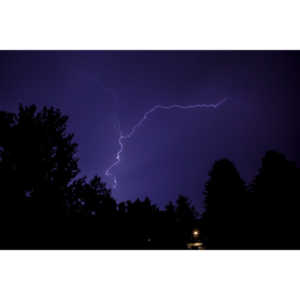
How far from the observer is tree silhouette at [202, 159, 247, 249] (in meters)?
5.98

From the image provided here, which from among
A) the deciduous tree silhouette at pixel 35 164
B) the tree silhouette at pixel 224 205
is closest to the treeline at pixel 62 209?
the deciduous tree silhouette at pixel 35 164

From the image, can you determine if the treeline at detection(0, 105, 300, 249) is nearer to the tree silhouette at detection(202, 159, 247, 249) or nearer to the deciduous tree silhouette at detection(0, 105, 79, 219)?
the deciduous tree silhouette at detection(0, 105, 79, 219)

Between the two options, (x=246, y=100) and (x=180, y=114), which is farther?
(x=180, y=114)

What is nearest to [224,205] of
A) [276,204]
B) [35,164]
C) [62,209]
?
[276,204]

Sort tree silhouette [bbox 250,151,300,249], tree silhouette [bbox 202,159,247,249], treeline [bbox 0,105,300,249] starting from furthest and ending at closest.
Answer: tree silhouette [bbox 202,159,247,249] < tree silhouette [bbox 250,151,300,249] < treeline [bbox 0,105,300,249]

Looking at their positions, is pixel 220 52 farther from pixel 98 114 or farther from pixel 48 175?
pixel 98 114

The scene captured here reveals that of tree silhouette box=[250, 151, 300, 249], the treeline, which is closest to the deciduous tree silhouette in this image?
the treeline

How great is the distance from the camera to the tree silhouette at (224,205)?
235 inches

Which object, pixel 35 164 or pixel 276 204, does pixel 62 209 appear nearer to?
pixel 35 164

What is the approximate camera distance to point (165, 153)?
105 ft
